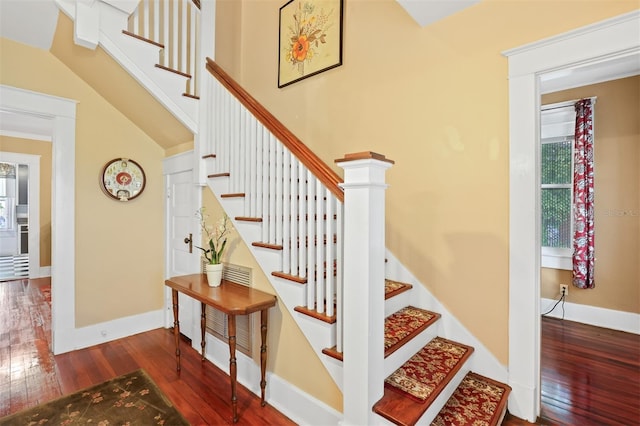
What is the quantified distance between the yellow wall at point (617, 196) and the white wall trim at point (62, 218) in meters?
5.31

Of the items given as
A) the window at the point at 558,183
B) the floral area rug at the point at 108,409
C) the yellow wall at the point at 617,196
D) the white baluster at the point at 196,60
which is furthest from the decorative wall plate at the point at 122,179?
the yellow wall at the point at 617,196

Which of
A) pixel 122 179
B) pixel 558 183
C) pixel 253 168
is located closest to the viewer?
pixel 253 168

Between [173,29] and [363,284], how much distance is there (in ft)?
10.4

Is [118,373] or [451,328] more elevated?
[451,328]

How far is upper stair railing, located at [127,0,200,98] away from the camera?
2.80 metres

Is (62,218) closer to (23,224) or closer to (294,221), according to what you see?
(294,221)

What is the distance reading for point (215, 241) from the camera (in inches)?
102

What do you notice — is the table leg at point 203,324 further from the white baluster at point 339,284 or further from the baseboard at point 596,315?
the baseboard at point 596,315

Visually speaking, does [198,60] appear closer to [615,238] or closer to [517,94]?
[517,94]

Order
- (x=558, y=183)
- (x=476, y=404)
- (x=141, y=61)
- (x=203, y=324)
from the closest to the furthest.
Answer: (x=476, y=404)
(x=141, y=61)
(x=203, y=324)
(x=558, y=183)

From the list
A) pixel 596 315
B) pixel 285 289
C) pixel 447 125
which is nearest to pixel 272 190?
pixel 285 289

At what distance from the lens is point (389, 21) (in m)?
2.41

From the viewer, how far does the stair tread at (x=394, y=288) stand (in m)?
2.02

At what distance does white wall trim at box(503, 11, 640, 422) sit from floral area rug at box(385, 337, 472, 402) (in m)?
0.32
